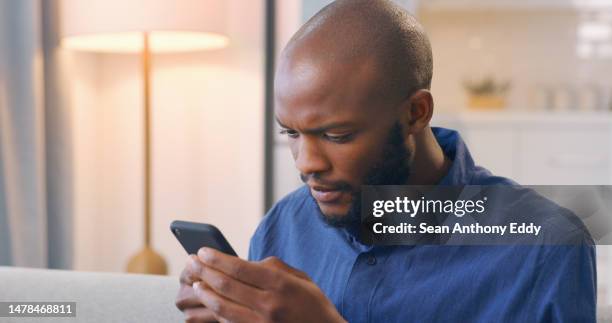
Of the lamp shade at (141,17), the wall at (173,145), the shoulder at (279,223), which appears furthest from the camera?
the wall at (173,145)

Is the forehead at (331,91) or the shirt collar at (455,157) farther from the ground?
the forehead at (331,91)

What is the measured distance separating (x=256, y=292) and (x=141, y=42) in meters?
1.36

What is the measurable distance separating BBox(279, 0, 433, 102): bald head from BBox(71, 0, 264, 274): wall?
49.5 inches

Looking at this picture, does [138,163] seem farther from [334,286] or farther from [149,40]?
[334,286]

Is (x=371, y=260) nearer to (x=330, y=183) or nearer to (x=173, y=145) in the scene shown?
(x=330, y=183)

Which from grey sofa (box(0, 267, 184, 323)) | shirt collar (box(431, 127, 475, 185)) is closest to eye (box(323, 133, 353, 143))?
shirt collar (box(431, 127, 475, 185))

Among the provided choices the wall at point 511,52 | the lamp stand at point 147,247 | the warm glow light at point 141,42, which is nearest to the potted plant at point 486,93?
the wall at point 511,52

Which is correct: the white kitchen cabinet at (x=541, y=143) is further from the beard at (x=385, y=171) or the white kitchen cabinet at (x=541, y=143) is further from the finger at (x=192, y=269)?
the finger at (x=192, y=269)

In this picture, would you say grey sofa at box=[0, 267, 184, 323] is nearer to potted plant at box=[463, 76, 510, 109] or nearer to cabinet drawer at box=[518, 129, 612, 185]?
cabinet drawer at box=[518, 129, 612, 185]

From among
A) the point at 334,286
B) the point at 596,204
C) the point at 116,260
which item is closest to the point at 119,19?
the point at 116,260

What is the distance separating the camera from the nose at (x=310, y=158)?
693 millimetres

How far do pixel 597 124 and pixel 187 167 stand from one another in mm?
1382

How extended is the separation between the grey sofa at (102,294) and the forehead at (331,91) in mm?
328

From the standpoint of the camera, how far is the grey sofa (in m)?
0.91
